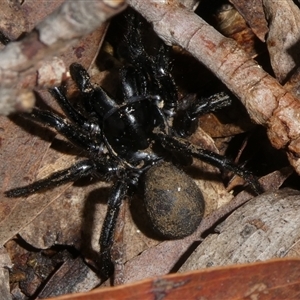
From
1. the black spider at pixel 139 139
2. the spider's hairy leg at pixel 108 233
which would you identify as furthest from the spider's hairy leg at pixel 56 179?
the spider's hairy leg at pixel 108 233

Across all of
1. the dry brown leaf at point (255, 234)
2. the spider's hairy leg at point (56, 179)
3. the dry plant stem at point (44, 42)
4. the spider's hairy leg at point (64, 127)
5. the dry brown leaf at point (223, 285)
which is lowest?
the dry brown leaf at point (255, 234)

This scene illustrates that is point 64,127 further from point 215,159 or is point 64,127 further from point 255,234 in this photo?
point 255,234

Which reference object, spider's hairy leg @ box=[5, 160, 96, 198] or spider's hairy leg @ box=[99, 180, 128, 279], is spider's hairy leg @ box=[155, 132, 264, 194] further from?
spider's hairy leg @ box=[5, 160, 96, 198]

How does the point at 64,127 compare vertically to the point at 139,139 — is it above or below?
above

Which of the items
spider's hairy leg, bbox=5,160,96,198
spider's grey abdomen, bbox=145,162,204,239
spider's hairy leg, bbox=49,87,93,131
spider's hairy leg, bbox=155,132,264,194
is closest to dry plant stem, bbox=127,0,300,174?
spider's hairy leg, bbox=155,132,264,194

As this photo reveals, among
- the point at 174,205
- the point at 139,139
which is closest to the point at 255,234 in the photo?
the point at 174,205

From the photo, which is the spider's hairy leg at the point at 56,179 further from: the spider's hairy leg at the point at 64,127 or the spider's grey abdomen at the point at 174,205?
the spider's grey abdomen at the point at 174,205
